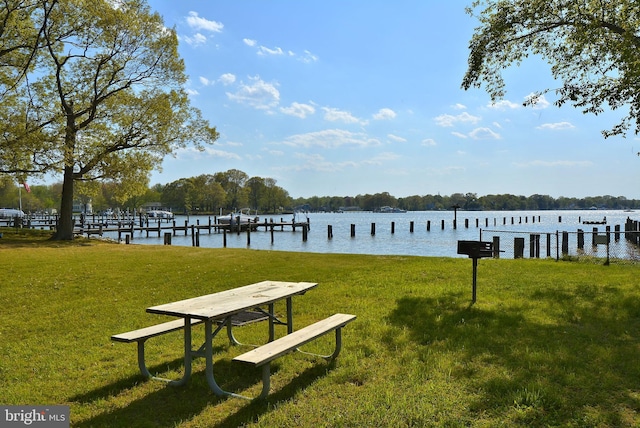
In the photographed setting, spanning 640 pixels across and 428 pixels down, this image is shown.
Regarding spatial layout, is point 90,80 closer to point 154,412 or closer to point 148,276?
point 148,276

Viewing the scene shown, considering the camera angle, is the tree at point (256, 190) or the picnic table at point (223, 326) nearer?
the picnic table at point (223, 326)

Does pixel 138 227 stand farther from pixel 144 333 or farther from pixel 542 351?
pixel 542 351

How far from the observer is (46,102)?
2356cm

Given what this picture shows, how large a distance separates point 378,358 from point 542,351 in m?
1.90

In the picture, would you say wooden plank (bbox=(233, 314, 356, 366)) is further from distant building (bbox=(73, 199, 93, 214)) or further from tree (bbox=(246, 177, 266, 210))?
tree (bbox=(246, 177, 266, 210))

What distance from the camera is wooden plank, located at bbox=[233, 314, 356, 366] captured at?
3.59m

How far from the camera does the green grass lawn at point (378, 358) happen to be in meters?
3.69

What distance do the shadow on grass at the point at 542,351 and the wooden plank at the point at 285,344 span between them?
101 cm

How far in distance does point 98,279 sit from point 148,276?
1125 millimetres

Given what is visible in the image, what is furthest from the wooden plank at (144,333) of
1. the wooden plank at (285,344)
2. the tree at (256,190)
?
the tree at (256,190)

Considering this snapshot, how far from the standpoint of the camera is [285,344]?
13.2 feet

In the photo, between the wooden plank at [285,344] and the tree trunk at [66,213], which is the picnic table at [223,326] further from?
the tree trunk at [66,213]

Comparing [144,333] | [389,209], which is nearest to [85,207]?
[144,333]

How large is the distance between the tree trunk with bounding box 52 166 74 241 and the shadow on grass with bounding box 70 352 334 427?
23.3 meters
